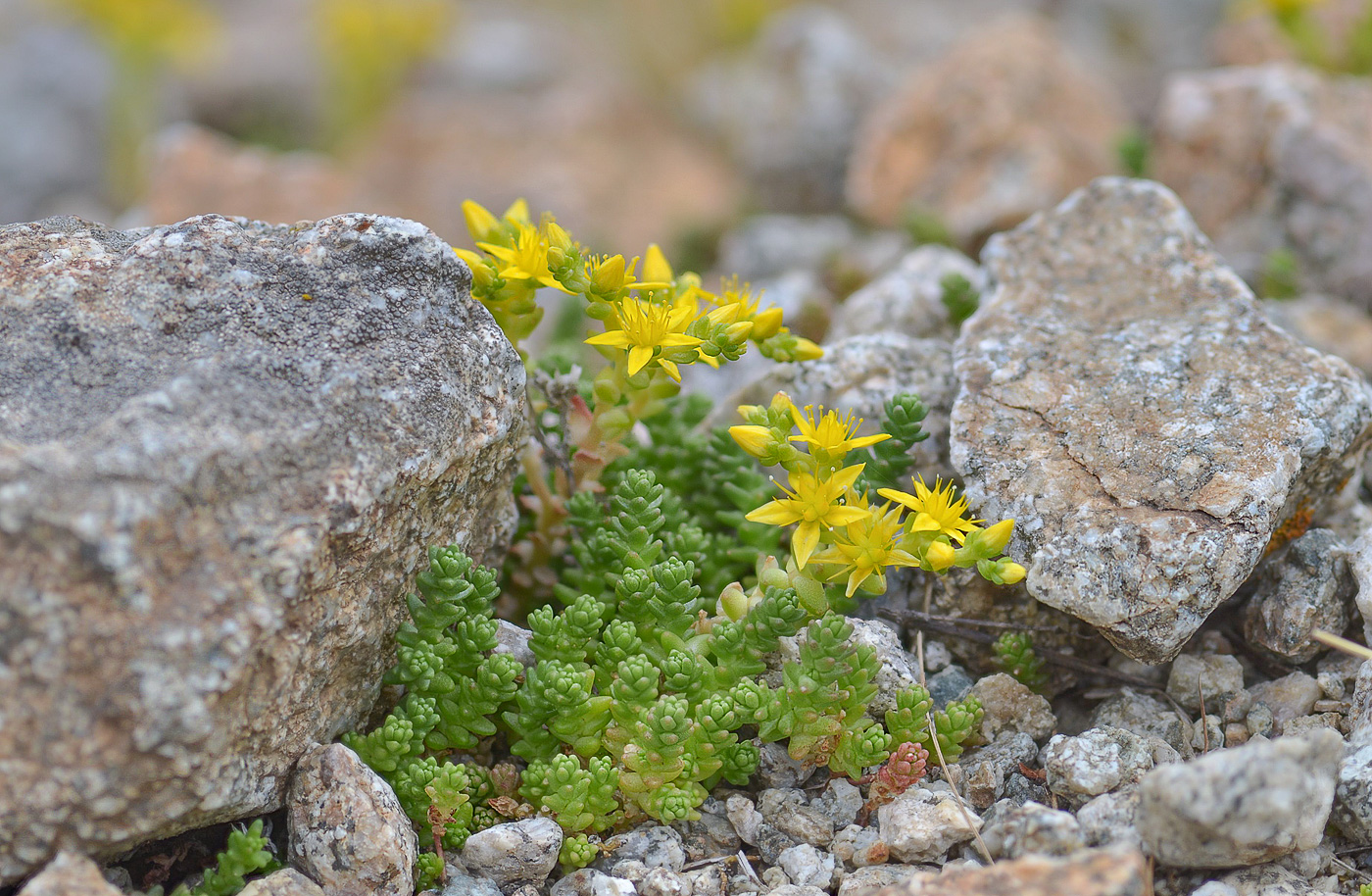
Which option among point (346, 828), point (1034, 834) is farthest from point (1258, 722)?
point (346, 828)

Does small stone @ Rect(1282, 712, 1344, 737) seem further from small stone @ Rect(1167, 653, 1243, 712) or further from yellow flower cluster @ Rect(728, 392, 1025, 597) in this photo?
yellow flower cluster @ Rect(728, 392, 1025, 597)

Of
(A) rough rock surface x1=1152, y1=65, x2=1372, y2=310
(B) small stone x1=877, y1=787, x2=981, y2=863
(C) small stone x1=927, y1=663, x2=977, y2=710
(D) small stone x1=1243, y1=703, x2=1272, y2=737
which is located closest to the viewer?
(B) small stone x1=877, y1=787, x2=981, y2=863

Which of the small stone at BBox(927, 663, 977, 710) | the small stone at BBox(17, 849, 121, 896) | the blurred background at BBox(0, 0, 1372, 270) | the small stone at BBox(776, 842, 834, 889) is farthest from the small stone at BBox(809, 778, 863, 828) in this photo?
the blurred background at BBox(0, 0, 1372, 270)

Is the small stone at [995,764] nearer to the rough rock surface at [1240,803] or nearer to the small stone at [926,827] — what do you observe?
the small stone at [926,827]

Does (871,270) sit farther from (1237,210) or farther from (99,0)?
(99,0)

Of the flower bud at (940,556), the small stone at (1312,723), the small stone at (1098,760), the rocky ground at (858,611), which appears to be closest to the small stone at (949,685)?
the rocky ground at (858,611)

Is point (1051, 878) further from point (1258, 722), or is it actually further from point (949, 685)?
point (1258, 722)
